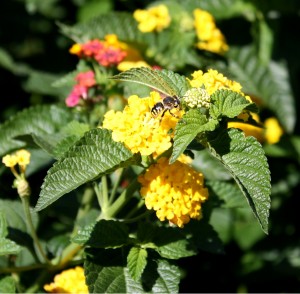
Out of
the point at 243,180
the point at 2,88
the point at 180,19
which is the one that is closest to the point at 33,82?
the point at 2,88

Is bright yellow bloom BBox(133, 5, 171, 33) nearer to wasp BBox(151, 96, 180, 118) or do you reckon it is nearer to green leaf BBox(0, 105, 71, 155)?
green leaf BBox(0, 105, 71, 155)

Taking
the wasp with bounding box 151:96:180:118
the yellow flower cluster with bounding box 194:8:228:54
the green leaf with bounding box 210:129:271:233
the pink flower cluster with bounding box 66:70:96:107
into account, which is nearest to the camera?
the green leaf with bounding box 210:129:271:233

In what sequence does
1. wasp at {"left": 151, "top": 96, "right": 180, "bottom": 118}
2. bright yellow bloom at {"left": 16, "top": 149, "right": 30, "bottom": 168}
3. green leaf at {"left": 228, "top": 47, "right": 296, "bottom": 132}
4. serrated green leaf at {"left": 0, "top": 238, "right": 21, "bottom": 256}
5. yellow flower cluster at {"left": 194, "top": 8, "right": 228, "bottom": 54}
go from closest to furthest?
wasp at {"left": 151, "top": 96, "right": 180, "bottom": 118}
serrated green leaf at {"left": 0, "top": 238, "right": 21, "bottom": 256}
bright yellow bloom at {"left": 16, "top": 149, "right": 30, "bottom": 168}
yellow flower cluster at {"left": 194, "top": 8, "right": 228, "bottom": 54}
green leaf at {"left": 228, "top": 47, "right": 296, "bottom": 132}

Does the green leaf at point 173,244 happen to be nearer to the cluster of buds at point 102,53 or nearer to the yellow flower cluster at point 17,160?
the yellow flower cluster at point 17,160

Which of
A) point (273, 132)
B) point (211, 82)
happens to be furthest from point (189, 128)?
point (273, 132)

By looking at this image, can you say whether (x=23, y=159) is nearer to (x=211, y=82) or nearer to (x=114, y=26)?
(x=211, y=82)

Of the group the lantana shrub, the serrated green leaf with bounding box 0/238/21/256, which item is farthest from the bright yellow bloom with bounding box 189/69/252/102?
the serrated green leaf with bounding box 0/238/21/256

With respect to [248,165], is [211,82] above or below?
above

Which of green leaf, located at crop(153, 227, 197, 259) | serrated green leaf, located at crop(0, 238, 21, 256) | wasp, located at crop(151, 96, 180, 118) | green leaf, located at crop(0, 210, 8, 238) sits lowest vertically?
green leaf, located at crop(153, 227, 197, 259)
